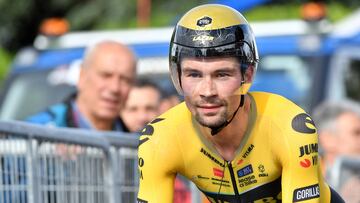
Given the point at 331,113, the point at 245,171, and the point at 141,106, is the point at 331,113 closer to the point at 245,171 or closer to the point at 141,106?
the point at 141,106

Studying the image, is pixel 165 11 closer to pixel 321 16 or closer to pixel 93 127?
pixel 321 16

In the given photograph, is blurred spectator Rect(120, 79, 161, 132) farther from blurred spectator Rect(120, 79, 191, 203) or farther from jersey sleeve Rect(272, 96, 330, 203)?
jersey sleeve Rect(272, 96, 330, 203)

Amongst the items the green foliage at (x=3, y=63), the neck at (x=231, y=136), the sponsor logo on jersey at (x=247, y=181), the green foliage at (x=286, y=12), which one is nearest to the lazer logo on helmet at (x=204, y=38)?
the neck at (x=231, y=136)

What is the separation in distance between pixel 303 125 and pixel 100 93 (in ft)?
10.7

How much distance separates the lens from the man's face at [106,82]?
30.5 ft

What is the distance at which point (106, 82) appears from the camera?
9.54 meters

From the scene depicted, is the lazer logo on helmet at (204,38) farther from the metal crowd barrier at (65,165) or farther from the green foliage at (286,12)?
the green foliage at (286,12)

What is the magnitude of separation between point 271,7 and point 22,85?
5.77 metres

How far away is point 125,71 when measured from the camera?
957cm

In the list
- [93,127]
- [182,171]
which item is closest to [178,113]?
[182,171]

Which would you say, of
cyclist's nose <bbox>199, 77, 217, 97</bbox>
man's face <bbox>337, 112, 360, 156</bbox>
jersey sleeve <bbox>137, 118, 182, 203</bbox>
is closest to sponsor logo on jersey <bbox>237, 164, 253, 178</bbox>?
jersey sleeve <bbox>137, 118, 182, 203</bbox>

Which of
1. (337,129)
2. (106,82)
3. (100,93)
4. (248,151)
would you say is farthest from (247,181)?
(337,129)

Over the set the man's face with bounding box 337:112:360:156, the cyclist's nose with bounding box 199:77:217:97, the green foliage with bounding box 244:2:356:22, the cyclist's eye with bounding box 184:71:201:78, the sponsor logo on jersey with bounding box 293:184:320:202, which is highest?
the green foliage with bounding box 244:2:356:22

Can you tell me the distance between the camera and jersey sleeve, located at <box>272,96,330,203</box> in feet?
20.5
